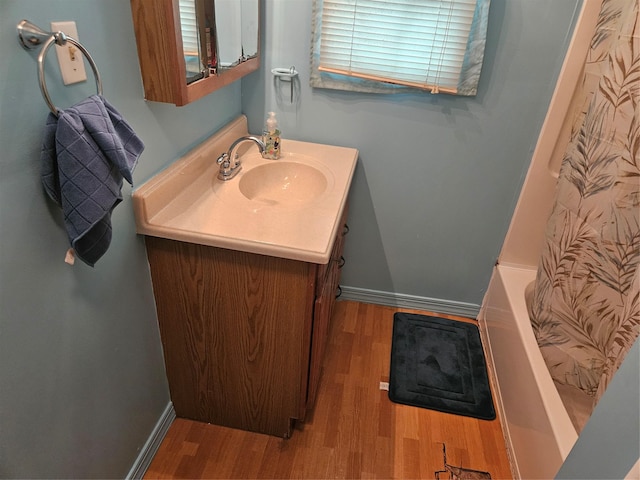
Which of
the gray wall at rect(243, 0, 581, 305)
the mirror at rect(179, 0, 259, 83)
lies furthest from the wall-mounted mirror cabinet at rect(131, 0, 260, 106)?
the gray wall at rect(243, 0, 581, 305)

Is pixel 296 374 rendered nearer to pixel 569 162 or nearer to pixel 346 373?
pixel 346 373

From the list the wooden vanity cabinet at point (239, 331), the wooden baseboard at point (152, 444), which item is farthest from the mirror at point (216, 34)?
the wooden baseboard at point (152, 444)

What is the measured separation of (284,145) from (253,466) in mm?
1285

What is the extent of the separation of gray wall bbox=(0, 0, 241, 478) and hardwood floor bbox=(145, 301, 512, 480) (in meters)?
0.23

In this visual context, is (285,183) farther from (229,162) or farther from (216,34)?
(216,34)

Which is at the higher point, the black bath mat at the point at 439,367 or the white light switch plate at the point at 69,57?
the white light switch plate at the point at 69,57

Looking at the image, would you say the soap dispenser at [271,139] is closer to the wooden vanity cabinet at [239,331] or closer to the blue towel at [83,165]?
the wooden vanity cabinet at [239,331]

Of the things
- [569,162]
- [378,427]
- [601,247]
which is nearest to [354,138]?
[569,162]

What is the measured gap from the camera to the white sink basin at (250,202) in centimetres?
118

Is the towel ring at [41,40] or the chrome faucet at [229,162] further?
the chrome faucet at [229,162]

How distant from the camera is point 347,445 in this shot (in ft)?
5.24

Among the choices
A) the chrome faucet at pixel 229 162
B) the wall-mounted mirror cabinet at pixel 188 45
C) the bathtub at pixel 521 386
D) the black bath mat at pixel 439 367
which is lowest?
the black bath mat at pixel 439 367

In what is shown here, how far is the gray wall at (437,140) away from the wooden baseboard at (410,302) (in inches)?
2.2

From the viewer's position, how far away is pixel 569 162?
1.49 meters
